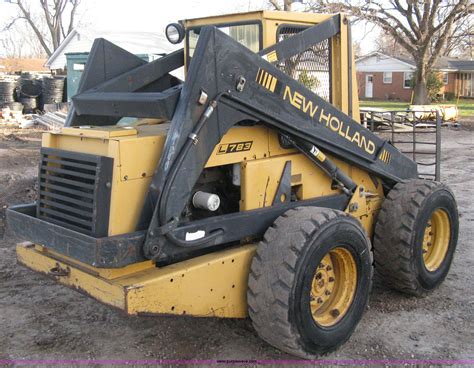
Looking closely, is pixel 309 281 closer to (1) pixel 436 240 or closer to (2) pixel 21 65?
(1) pixel 436 240

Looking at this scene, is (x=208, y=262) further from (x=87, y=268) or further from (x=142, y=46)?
(x=142, y=46)

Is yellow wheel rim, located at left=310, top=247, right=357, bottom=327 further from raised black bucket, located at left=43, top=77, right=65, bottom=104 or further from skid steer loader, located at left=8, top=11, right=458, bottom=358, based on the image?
raised black bucket, located at left=43, top=77, right=65, bottom=104

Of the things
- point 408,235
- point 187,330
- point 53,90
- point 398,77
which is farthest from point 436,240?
point 398,77

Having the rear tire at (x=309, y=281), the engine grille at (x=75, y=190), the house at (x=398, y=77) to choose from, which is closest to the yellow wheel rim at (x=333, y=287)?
the rear tire at (x=309, y=281)

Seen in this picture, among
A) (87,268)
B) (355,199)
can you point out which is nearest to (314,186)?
(355,199)

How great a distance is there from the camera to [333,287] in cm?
436

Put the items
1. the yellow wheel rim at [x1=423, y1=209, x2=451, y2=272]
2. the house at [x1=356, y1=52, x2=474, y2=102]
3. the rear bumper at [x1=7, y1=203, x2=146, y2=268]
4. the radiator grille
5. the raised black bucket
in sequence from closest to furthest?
1. the rear bumper at [x1=7, y1=203, x2=146, y2=268]
2. the radiator grille
3. the yellow wheel rim at [x1=423, y1=209, x2=451, y2=272]
4. the raised black bucket
5. the house at [x1=356, y1=52, x2=474, y2=102]

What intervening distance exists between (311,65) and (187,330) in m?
2.32

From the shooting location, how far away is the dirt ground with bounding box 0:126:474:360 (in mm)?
4223

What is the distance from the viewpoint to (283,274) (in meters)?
3.76

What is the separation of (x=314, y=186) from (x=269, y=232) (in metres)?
0.84

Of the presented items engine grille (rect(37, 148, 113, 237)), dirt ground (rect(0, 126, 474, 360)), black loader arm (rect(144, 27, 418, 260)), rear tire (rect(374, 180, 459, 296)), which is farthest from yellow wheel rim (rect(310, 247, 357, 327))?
engine grille (rect(37, 148, 113, 237))

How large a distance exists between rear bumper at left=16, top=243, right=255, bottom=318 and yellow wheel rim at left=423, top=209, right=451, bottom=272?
2.24 m

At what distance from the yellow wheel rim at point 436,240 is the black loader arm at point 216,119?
172 cm
